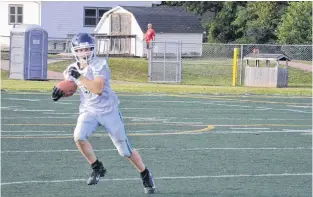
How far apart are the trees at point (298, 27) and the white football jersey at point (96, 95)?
127 ft

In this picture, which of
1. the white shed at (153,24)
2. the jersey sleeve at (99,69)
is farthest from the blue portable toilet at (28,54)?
the jersey sleeve at (99,69)

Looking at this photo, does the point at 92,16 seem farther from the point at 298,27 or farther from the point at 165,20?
the point at 298,27

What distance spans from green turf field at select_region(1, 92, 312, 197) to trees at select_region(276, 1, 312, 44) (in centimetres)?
2673

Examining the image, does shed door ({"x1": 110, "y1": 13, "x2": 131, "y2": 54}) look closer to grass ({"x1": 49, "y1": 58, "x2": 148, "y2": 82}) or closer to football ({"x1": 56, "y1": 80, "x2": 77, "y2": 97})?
grass ({"x1": 49, "y1": 58, "x2": 148, "y2": 82})

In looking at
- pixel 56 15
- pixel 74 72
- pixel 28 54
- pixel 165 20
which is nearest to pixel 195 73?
pixel 28 54

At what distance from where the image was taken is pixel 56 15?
51.2 meters

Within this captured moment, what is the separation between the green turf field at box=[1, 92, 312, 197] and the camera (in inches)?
399

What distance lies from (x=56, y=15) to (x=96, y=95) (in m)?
41.9

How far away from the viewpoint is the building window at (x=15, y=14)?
52141 mm

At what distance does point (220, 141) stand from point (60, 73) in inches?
817

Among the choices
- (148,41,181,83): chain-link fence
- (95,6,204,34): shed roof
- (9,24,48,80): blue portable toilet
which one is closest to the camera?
(9,24,48,80): blue portable toilet

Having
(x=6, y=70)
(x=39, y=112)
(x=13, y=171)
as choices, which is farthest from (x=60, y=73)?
(x=13, y=171)

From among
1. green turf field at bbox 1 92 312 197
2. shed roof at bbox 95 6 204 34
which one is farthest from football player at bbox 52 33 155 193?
shed roof at bbox 95 6 204 34

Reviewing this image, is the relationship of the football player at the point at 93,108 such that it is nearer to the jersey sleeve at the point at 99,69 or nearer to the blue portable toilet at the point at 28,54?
the jersey sleeve at the point at 99,69
